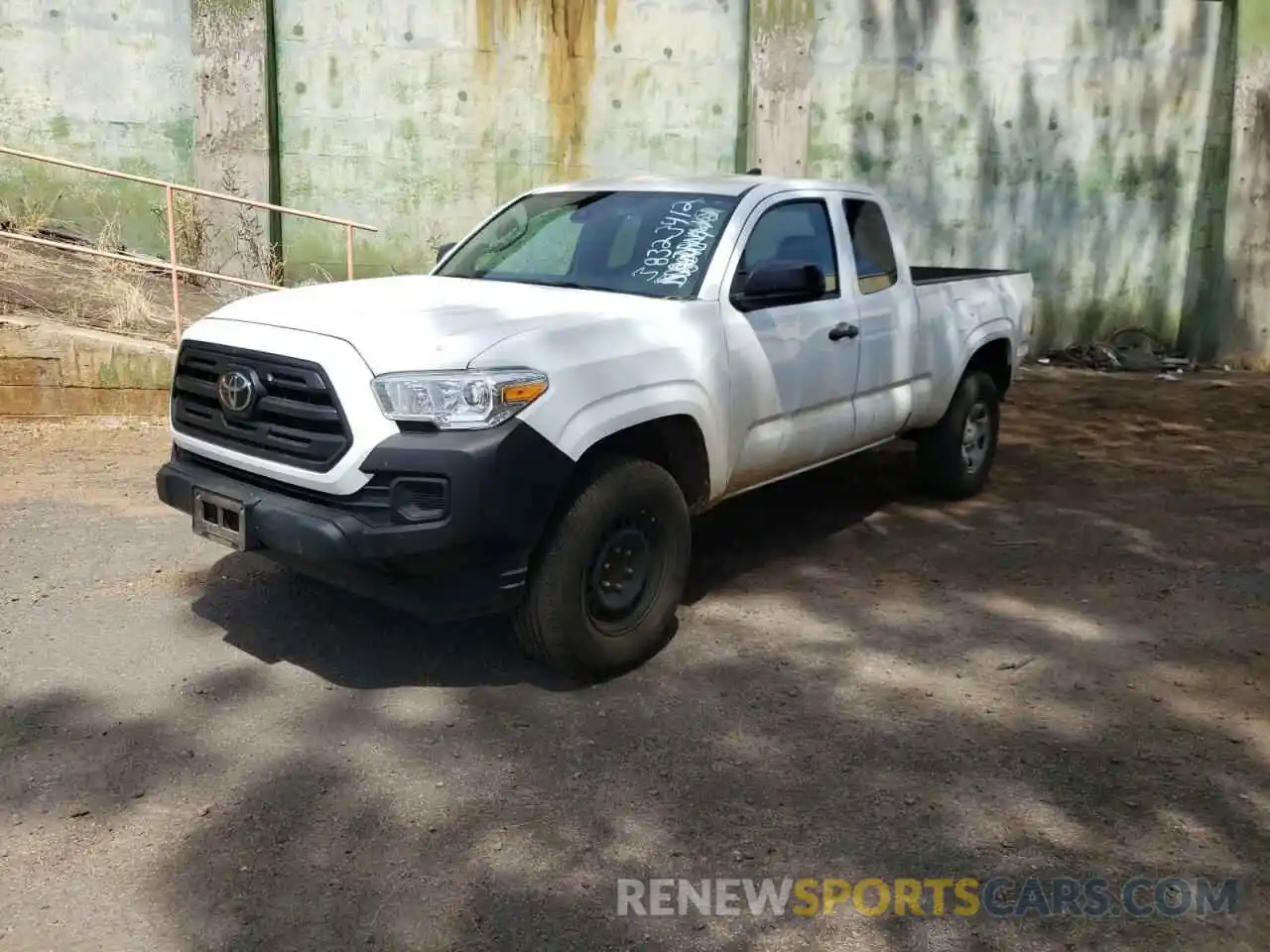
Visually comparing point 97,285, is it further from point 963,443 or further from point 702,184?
point 963,443

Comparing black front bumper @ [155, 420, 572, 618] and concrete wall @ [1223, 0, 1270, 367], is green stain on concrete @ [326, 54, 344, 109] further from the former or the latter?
concrete wall @ [1223, 0, 1270, 367]

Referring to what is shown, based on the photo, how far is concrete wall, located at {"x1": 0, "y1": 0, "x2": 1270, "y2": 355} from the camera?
35.3ft

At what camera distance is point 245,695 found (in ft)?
13.8

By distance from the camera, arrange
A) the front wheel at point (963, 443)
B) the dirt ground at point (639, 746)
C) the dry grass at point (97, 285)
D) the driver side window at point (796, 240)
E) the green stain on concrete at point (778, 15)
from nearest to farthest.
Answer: the dirt ground at point (639, 746), the driver side window at point (796, 240), the front wheel at point (963, 443), the dry grass at point (97, 285), the green stain on concrete at point (778, 15)

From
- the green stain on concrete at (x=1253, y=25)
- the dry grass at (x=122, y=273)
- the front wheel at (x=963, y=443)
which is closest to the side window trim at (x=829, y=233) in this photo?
the front wheel at (x=963, y=443)

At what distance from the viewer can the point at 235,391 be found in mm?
4156

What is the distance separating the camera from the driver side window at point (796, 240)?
514 cm

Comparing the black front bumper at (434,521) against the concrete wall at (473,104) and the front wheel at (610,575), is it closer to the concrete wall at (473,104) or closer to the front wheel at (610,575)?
the front wheel at (610,575)

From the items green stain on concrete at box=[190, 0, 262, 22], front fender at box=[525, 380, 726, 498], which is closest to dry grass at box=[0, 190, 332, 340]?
green stain on concrete at box=[190, 0, 262, 22]

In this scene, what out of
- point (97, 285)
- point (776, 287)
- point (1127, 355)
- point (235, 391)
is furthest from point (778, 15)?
point (235, 391)

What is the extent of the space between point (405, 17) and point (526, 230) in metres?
6.37

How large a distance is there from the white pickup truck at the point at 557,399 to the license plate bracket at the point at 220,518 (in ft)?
0.04

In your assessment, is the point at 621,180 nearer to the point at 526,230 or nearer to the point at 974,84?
the point at 526,230

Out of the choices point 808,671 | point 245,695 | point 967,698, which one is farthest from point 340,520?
point 967,698
